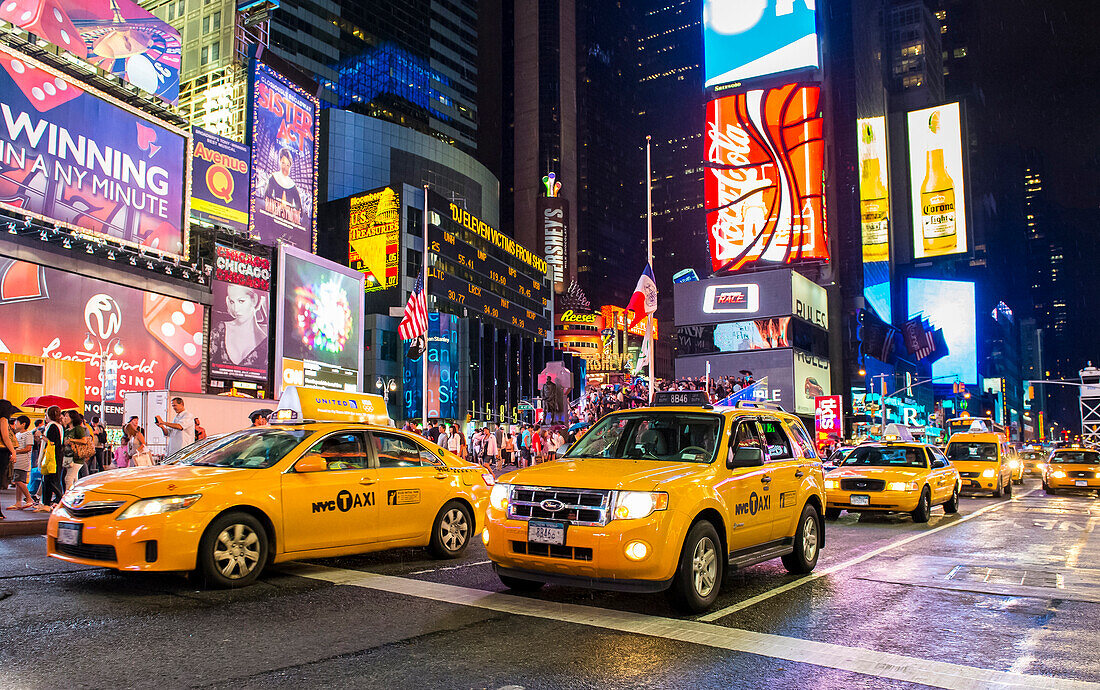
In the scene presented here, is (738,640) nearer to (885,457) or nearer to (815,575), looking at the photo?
(815,575)

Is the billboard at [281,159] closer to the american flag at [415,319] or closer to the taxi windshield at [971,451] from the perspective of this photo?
the american flag at [415,319]

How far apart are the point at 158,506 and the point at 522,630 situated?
344 cm

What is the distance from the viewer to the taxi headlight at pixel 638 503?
20.5 ft

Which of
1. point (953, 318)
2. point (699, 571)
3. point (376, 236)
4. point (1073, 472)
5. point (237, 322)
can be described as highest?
point (376, 236)

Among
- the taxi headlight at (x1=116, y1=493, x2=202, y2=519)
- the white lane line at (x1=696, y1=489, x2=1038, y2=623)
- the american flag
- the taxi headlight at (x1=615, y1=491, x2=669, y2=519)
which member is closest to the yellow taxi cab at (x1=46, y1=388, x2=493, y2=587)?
the taxi headlight at (x1=116, y1=493, x2=202, y2=519)

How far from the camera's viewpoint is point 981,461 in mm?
21891

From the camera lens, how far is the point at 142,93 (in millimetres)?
32562

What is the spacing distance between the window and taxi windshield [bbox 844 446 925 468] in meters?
10.6

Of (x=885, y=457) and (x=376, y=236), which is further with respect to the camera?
(x=376, y=236)

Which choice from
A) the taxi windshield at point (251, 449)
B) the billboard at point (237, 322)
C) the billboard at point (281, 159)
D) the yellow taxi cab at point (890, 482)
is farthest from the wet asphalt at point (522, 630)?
the billboard at point (281, 159)

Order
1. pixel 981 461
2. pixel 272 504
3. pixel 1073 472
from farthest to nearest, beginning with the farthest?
pixel 1073 472
pixel 981 461
pixel 272 504

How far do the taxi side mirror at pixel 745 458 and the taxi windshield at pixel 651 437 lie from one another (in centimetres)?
19

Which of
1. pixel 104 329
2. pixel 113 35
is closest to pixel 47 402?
pixel 104 329

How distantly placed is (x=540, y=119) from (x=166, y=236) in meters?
129
